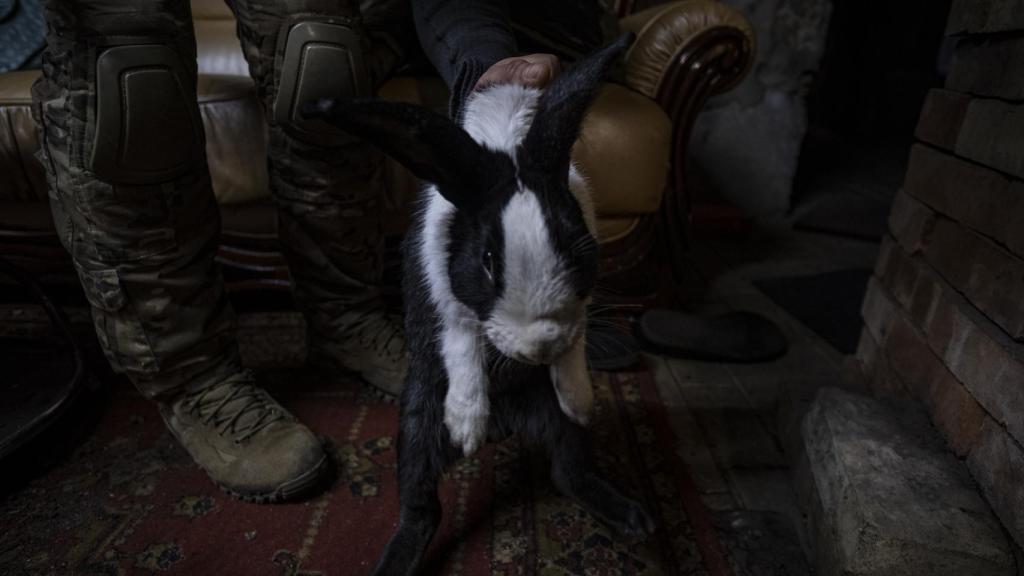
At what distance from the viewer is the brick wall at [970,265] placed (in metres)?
0.91

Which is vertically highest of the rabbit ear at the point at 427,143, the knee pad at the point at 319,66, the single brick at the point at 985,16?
the single brick at the point at 985,16

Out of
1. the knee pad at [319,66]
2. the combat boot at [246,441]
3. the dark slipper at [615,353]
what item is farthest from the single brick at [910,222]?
the combat boot at [246,441]

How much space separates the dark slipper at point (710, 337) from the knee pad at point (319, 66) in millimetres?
1051

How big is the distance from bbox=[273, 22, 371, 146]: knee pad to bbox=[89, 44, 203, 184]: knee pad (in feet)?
0.56

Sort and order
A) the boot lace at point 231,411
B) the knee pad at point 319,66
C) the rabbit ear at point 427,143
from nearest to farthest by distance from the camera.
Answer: the rabbit ear at point 427,143, the knee pad at point 319,66, the boot lace at point 231,411

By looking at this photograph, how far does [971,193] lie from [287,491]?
139 centimetres

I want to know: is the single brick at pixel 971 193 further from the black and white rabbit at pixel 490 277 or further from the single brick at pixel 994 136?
the black and white rabbit at pixel 490 277

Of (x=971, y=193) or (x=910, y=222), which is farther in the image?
(x=910, y=222)

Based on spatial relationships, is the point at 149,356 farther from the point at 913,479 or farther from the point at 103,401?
the point at 913,479

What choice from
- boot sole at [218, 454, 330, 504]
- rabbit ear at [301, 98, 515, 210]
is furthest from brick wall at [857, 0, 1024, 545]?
boot sole at [218, 454, 330, 504]

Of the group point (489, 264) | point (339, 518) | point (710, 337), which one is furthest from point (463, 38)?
point (710, 337)

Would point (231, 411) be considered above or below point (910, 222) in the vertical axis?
below

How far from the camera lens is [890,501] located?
0.91 m

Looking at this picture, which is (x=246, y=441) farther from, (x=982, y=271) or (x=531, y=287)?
(x=982, y=271)
